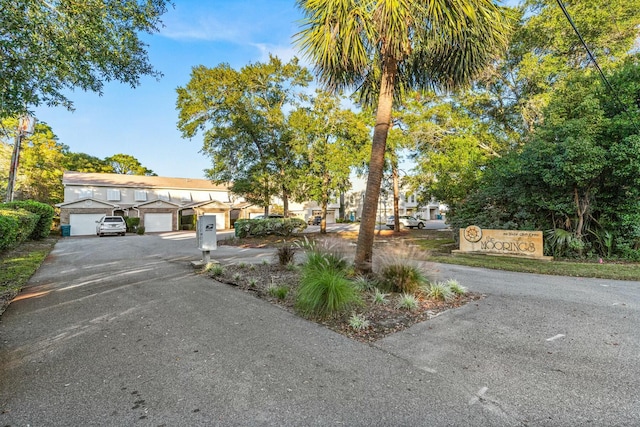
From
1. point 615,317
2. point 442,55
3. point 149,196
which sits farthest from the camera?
point 149,196

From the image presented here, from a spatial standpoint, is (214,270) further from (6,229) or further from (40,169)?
(40,169)

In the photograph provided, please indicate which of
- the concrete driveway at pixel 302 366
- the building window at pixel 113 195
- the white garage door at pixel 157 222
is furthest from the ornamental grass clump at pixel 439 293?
the building window at pixel 113 195

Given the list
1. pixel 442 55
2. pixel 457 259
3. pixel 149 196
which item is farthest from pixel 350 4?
→ pixel 149 196

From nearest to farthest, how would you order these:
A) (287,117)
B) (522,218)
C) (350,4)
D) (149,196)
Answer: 1. (350,4)
2. (522,218)
3. (287,117)
4. (149,196)

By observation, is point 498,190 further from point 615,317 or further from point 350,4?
point 350,4

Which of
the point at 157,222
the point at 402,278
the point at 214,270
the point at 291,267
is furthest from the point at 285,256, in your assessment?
the point at 157,222

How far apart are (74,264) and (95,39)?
7.50 m

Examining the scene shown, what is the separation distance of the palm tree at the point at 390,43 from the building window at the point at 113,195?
3008 cm

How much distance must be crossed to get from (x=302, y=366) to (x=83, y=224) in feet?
97.3

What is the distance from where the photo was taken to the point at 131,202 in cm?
3041

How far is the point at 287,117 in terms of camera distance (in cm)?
1898

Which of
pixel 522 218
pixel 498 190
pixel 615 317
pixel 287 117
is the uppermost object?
pixel 287 117

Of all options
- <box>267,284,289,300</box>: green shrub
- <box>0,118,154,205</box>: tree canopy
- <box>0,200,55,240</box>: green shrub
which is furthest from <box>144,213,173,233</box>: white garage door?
<box>267,284,289,300</box>: green shrub

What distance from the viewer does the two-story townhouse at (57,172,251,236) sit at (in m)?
25.2
